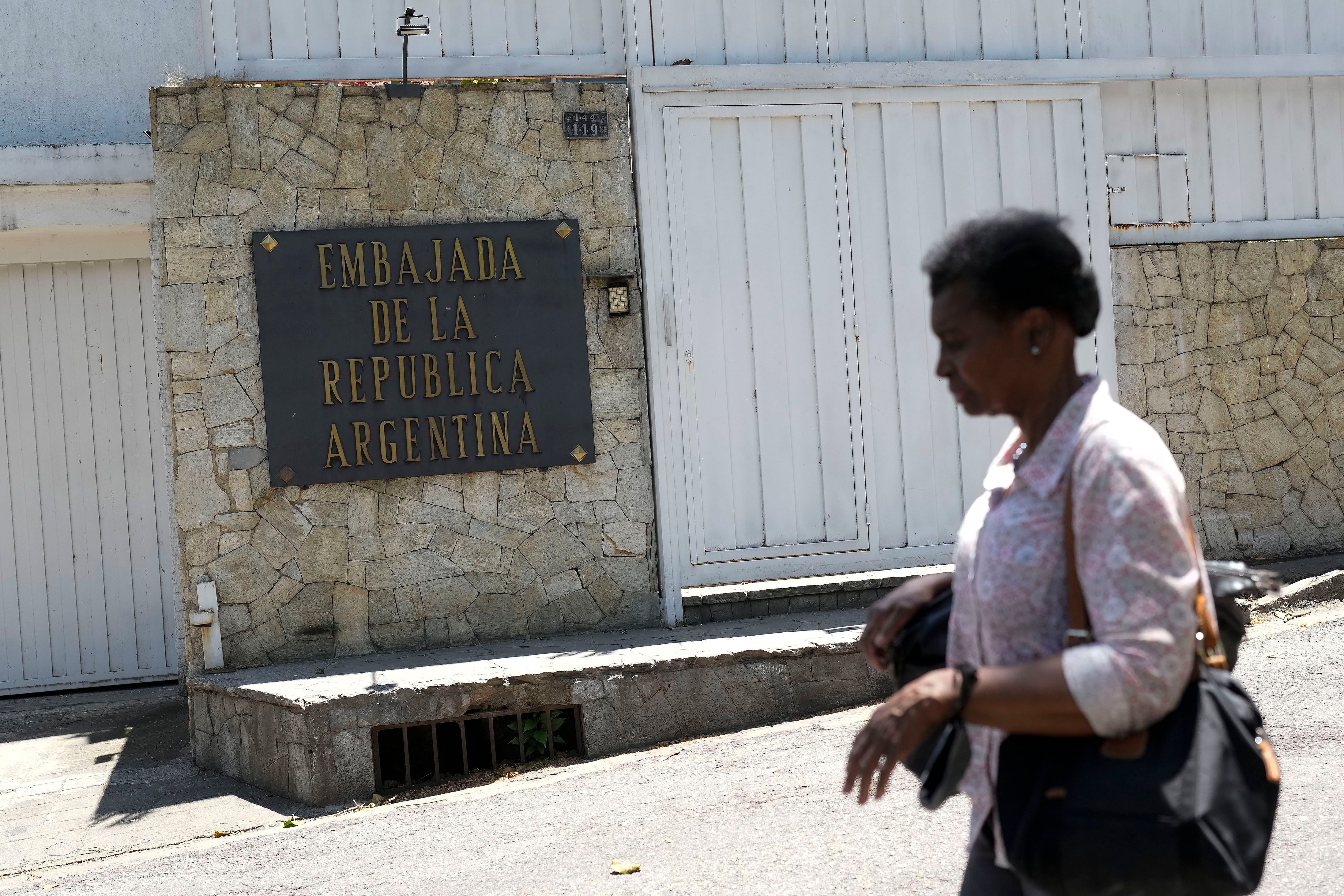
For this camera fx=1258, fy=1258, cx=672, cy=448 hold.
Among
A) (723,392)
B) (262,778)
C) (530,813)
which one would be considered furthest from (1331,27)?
(262,778)

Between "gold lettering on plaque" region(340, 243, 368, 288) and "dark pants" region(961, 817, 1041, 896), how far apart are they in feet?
18.9

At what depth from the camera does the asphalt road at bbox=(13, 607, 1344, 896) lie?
414cm

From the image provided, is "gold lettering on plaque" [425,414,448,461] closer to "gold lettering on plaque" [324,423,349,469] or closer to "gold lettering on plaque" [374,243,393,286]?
"gold lettering on plaque" [324,423,349,469]

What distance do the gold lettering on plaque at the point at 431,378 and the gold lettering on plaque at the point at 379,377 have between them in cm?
22

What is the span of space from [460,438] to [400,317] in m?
0.77

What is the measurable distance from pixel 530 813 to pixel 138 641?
4.61 m

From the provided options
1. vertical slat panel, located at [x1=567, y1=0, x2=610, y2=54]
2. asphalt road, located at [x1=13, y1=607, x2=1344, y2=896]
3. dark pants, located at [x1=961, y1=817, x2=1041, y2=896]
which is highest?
vertical slat panel, located at [x1=567, y1=0, x2=610, y2=54]

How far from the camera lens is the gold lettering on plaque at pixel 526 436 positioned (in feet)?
23.9

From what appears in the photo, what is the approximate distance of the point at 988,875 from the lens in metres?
2.03

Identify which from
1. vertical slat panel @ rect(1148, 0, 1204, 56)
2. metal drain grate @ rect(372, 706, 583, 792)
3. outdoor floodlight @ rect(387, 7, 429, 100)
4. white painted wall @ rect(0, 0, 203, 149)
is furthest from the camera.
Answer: vertical slat panel @ rect(1148, 0, 1204, 56)

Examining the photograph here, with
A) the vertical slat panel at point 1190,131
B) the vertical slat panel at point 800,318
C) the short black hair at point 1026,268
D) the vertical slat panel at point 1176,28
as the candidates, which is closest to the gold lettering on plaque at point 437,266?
the vertical slat panel at point 800,318

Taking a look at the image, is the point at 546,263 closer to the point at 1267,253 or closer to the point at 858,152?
the point at 858,152

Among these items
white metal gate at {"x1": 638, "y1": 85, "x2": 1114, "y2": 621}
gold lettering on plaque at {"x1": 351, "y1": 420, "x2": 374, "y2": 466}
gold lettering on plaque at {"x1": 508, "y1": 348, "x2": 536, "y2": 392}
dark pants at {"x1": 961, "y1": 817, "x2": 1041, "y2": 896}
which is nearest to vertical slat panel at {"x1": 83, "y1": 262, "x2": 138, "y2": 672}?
gold lettering on plaque at {"x1": 351, "y1": 420, "x2": 374, "y2": 466}

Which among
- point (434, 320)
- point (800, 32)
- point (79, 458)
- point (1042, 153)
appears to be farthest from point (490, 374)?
point (1042, 153)
